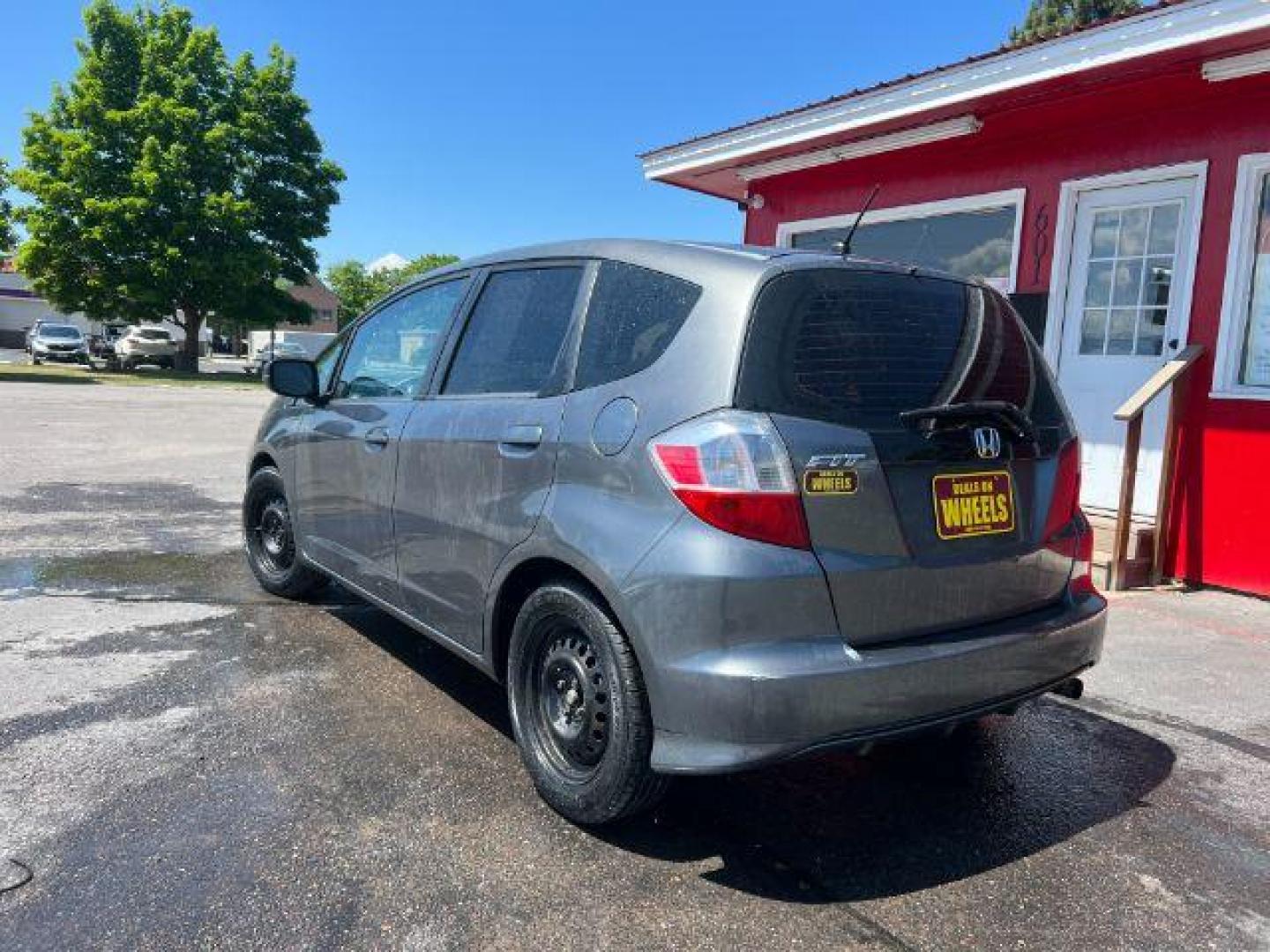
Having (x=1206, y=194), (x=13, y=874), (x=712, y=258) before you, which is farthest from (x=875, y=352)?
(x=1206, y=194)

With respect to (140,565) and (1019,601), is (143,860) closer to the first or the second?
(1019,601)

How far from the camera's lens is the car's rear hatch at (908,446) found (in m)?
2.32

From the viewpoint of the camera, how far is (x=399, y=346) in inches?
154

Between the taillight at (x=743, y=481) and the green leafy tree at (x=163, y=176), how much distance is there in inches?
1303

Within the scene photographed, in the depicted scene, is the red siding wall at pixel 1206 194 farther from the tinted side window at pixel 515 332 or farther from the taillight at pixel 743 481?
the taillight at pixel 743 481

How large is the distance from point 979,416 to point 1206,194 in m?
4.40

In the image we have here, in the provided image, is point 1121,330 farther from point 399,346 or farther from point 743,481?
point 743,481

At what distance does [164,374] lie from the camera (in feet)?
107

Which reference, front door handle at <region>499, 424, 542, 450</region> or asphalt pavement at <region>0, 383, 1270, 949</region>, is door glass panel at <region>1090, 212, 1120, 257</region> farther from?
front door handle at <region>499, 424, 542, 450</region>

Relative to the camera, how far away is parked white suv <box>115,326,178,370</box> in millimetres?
33844

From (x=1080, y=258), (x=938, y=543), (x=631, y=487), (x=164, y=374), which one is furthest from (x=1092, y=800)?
(x=164, y=374)

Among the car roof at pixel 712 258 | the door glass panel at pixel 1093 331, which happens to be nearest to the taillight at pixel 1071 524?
the car roof at pixel 712 258

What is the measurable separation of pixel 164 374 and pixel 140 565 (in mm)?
30472

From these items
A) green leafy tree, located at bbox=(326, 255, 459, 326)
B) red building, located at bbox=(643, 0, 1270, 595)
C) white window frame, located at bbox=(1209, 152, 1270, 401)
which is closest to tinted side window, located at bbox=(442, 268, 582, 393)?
red building, located at bbox=(643, 0, 1270, 595)
